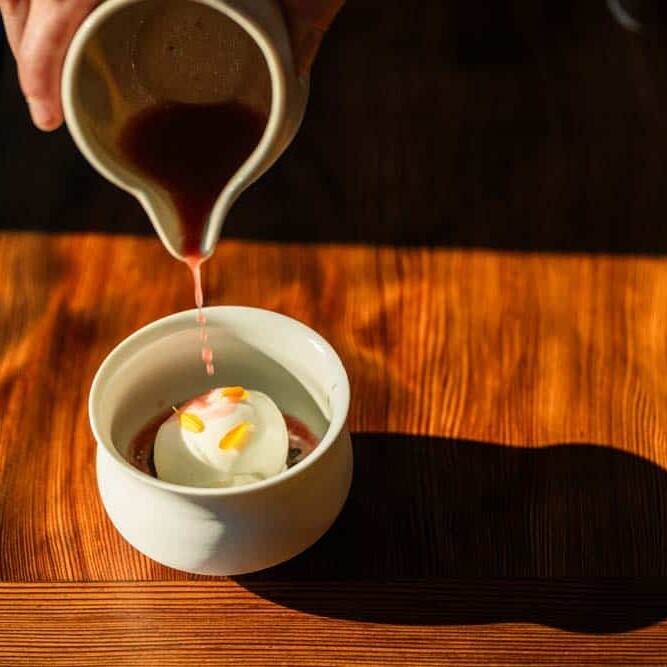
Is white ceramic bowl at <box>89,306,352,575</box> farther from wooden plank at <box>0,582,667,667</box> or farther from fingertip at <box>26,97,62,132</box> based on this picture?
fingertip at <box>26,97,62,132</box>

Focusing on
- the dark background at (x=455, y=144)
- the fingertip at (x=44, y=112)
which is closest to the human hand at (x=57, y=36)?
the fingertip at (x=44, y=112)

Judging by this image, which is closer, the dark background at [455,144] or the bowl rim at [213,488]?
the bowl rim at [213,488]

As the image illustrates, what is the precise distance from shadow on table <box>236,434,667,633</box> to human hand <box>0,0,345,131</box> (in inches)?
14.9

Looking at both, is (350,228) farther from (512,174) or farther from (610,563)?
(610,563)

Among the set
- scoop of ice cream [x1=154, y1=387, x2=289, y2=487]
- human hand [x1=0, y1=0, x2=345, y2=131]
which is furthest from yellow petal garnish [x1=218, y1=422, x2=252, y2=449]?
human hand [x1=0, y1=0, x2=345, y2=131]

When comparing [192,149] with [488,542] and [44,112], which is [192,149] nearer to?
[44,112]

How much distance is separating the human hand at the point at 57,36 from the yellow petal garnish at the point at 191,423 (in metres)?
0.27

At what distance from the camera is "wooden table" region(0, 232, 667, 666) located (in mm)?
910

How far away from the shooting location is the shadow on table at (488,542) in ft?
3.05

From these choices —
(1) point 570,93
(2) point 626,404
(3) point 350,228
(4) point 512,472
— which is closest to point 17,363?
(3) point 350,228

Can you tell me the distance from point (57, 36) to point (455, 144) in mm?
597

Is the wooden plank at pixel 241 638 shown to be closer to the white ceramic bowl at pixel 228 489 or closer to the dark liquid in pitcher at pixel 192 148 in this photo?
the white ceramic bowl at pixel 228 489

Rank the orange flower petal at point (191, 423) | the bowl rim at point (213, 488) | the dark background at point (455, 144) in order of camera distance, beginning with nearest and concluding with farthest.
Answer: the bowl rim at point (213, 488)
the orange flower petal at point (191, 423)
the dark background at point (455, 144)

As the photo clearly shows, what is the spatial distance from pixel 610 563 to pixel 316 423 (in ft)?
0.92
